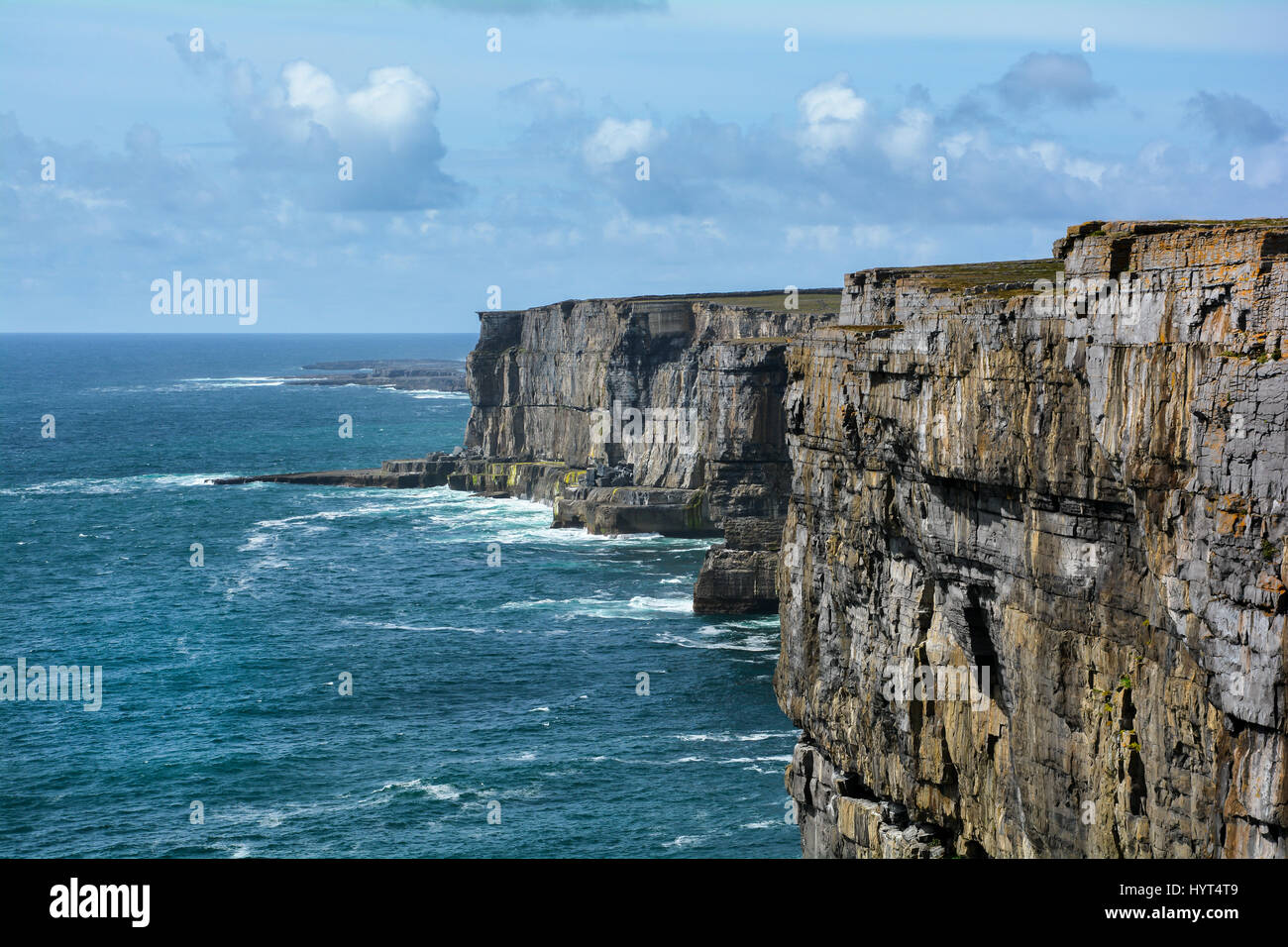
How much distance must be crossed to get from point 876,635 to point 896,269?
55.5 ft

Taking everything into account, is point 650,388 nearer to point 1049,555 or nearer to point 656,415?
point 656,415

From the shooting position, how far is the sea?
61656 mm

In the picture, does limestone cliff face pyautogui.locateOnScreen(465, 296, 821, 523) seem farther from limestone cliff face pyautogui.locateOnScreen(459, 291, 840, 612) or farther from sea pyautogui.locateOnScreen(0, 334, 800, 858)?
sea pyautogui.locateOnScreen(0, 334, 800, 858)

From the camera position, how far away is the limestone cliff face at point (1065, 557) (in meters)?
25.8

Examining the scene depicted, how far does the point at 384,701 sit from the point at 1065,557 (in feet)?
180

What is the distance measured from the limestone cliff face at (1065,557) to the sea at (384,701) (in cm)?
1582

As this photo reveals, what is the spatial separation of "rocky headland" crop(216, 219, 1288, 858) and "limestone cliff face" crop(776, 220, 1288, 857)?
0.06 metres

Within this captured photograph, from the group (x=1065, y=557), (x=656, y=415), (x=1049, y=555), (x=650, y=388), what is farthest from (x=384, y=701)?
(x=650, y=388)

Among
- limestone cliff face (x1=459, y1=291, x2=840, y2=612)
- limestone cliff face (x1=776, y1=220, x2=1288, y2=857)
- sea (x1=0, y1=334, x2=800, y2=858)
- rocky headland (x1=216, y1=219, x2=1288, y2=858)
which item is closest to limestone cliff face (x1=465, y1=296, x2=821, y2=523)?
limestone cliff face (x1=459, y1=291, x2=840, y2=612)

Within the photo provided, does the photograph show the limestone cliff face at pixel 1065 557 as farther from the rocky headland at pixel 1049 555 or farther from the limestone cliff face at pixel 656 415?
the limestone cliff face at pixel 656 415

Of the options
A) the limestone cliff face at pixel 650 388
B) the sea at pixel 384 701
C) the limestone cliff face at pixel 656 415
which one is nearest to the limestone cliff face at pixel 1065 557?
the sea at pixel 384 701

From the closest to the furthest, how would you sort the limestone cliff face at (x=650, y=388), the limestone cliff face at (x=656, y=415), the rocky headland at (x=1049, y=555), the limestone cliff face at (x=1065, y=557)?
the limestone cliff face at (x=1065, y=557)
the rocky headland at (x=1049, y=555)
the limestone cliff face at (x=656, y=415)
the limestone cliff face at (x=650, y=388)

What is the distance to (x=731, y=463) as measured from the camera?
107 metres

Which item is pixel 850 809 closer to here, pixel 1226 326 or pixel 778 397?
pixel 1226 326
